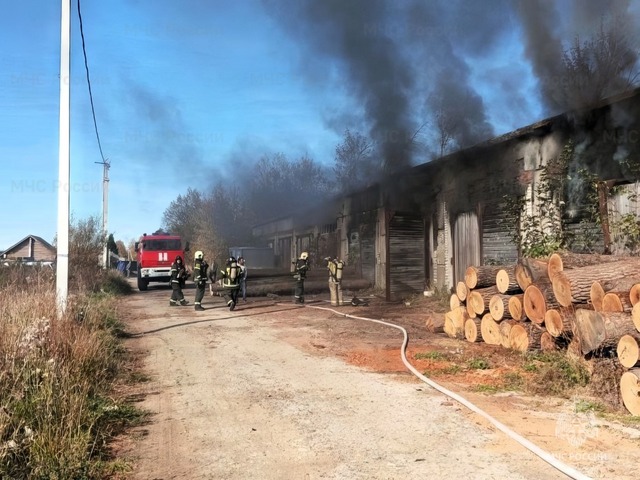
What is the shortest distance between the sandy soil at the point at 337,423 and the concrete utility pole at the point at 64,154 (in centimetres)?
184

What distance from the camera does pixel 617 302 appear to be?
5.25m

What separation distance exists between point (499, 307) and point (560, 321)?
1.24m

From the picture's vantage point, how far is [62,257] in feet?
25.9

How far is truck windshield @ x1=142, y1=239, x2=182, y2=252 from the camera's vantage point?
71.9 feet

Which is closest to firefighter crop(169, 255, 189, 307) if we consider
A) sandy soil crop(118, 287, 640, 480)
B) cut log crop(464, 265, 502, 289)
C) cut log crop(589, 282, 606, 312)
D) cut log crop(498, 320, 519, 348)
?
sandy soil crop(118, 287, 640, 480)

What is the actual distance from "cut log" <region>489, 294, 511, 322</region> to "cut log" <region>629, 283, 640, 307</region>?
7.00 ft

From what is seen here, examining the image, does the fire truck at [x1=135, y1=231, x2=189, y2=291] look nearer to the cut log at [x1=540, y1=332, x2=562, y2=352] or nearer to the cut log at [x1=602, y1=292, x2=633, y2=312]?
the cut log at [x1=540, y1=332, x2=562, y2=352]

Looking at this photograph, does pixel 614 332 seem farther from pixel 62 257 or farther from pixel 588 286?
pixel 62 257

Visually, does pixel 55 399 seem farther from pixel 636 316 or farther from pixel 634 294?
pixel 634 294

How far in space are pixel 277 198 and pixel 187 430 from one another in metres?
31.2

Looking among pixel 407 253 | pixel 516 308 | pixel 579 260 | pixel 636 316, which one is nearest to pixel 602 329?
pixel 636 316

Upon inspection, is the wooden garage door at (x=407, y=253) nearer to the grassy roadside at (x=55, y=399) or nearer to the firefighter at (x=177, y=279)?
the firefighter at (x=177, y=279)

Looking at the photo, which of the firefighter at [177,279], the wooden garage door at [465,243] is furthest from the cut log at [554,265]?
the firefighter at [177,279]

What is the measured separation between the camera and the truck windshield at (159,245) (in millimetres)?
21906
